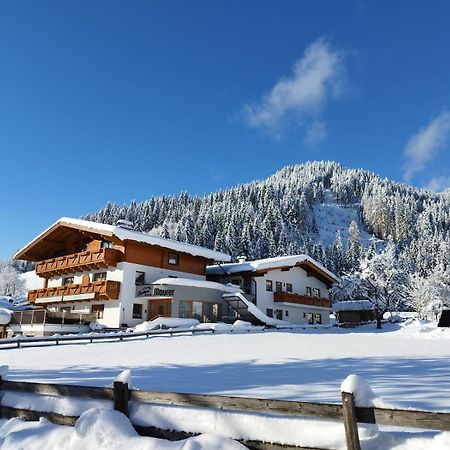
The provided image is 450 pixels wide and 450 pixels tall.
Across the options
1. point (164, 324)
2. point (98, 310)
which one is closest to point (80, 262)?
point (98, 310)

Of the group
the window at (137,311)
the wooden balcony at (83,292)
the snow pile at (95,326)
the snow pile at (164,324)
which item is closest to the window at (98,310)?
the wooden balcony at (83,292)

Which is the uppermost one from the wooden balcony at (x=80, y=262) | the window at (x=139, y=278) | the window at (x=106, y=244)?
the window at (x=106, y=244)

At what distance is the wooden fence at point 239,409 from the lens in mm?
4543

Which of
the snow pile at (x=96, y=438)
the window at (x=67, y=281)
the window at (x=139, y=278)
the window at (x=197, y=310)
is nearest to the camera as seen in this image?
the snow pile at (x=96, y=438)

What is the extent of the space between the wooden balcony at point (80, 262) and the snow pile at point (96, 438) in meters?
27.6

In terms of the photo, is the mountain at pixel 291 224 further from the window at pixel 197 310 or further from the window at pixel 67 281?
the window at pixel 67 281

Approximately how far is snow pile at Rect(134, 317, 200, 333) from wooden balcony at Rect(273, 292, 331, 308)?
1302 centimetres

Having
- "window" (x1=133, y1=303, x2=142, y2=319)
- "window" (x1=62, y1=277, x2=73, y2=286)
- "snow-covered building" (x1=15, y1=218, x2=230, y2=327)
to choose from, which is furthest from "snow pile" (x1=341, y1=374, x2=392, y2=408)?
"window" (x1=62, y1=277, x2=73, y2=286)

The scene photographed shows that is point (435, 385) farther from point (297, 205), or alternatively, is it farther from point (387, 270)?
point (297, 205)

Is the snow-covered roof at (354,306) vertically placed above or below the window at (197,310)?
above

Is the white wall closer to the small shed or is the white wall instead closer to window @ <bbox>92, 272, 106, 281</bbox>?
window @ <bbox>92, 272, 106, 281</bbox>

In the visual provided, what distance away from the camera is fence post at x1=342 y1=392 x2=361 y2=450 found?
188 inches

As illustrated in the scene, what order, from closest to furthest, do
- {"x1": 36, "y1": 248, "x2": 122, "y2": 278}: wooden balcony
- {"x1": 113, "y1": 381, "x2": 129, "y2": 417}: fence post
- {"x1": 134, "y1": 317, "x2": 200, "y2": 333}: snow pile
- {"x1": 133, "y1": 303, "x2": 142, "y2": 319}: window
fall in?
{"x1": 113, "y1": 381, "x2": 129, "y2": 417}: fence post → {"x1": 134, "y1": 317, "x2": 200, "y2": 333}: snow pile → {"x1": 36, "y1": 248, "x2": 122, "y2": 278}: wooden balcony → {"x1": 133, "y1": 303, "x2": 142, "y2": 319}: window

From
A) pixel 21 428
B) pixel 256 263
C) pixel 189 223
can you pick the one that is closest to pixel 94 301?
pixel 256 263
